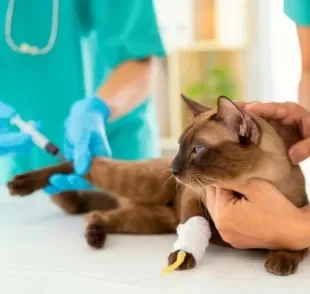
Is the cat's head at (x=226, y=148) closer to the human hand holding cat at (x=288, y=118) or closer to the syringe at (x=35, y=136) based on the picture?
the human hand holding cat at (x=288, y=118)

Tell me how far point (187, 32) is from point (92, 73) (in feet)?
3.22

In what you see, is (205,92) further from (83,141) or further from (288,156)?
(288,156)

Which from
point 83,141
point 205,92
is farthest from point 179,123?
point 83,141

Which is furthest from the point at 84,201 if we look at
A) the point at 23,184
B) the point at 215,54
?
the point at 215,54

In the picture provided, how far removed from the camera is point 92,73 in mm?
1348

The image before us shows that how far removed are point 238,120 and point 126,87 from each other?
43 cm

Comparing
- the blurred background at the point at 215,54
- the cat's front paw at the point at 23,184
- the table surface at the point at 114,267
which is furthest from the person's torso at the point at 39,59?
the blurred background at the point at 215,54

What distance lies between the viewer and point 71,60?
1.29m

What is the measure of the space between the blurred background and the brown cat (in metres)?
1.03

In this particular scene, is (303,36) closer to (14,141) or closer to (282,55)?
(14,141)

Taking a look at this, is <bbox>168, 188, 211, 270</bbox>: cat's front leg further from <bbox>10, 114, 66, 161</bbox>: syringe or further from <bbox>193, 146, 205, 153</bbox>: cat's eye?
<bbox>10, 114, 66, 161</bbox>: syringe

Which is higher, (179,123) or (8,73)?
(8,73)

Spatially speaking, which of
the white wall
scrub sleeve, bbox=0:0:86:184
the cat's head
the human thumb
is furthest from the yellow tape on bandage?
the white wall

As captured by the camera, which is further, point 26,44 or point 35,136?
point 26,44
